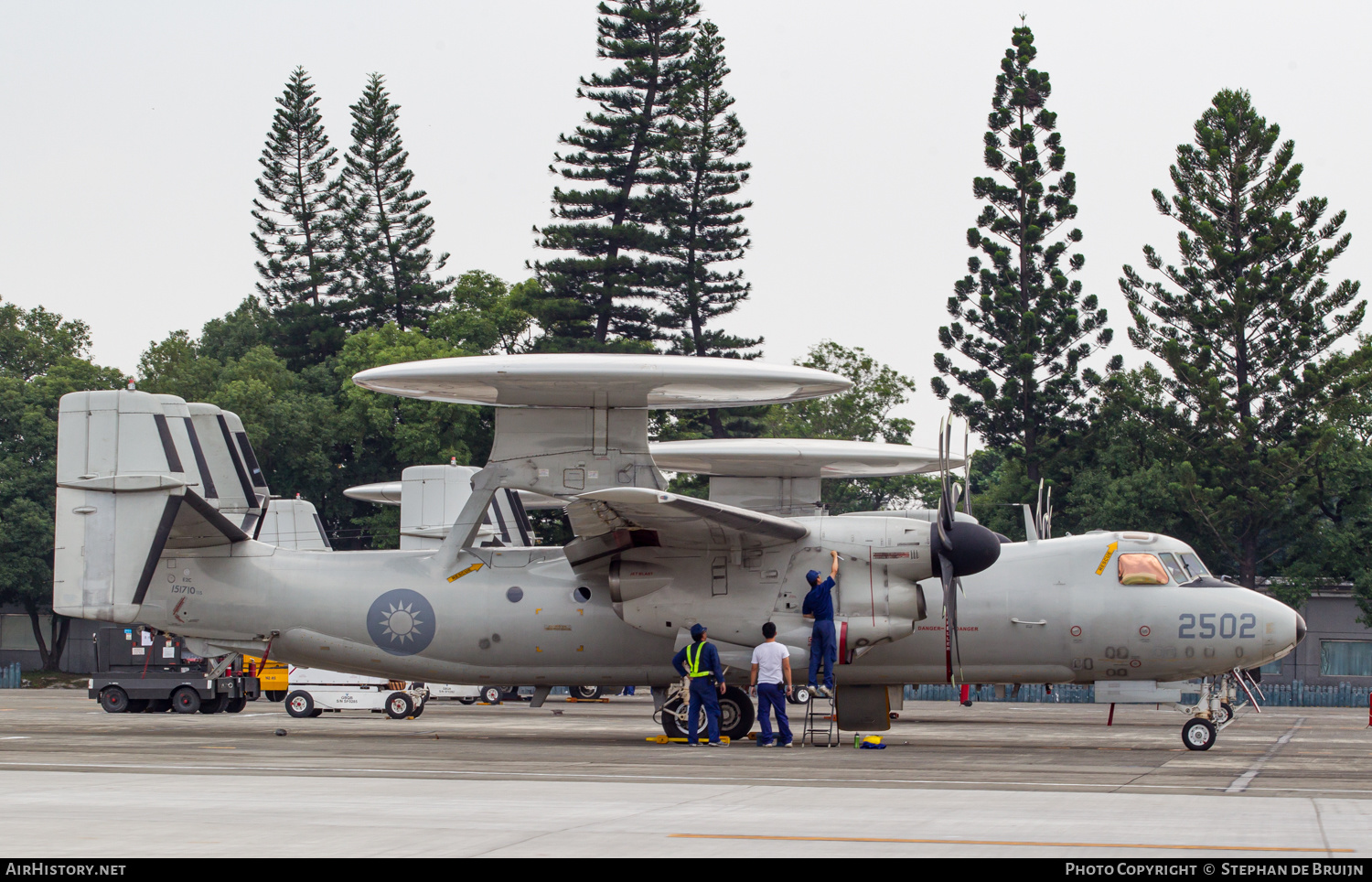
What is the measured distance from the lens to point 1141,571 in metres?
18.1

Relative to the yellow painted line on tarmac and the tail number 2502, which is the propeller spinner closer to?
the tail number 2502

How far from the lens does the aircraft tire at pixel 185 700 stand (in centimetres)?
2795


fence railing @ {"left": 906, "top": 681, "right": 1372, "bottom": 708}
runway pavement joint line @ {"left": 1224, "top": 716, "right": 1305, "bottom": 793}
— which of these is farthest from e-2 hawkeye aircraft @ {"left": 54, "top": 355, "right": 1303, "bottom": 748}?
fence railing @ {"left": 906, "top": 681, "right": 1372, "bottom": 708}

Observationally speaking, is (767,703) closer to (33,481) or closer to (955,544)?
(955,544)

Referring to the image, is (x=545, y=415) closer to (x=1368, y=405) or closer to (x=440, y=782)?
(x=440, y=782)

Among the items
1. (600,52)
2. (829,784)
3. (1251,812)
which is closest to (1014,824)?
(1251,812)

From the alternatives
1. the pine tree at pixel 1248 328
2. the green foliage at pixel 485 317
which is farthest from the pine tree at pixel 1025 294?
the green foliage at pixel 485 317

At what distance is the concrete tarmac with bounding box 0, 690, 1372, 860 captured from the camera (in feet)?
25.0

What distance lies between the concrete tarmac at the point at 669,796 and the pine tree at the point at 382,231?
5376 centimetres

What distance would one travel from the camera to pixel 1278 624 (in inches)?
697

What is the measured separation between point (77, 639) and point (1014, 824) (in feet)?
203

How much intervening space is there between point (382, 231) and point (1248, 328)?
44.7 m

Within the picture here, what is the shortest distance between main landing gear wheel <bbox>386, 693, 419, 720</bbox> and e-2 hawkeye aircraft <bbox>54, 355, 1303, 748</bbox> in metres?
7.10
